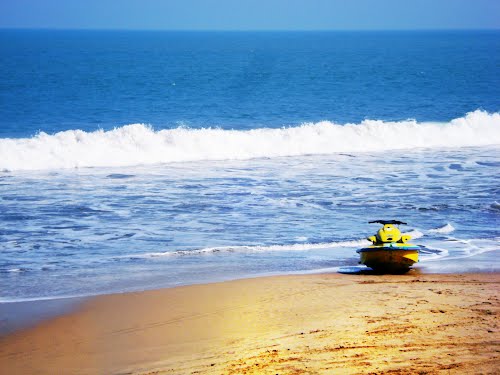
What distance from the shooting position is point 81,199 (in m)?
19.7

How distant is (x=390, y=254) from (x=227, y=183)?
9.98 meters

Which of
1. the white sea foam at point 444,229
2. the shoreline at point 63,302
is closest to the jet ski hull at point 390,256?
the shoreline at point 63,302

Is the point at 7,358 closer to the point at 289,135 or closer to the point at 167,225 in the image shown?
the point at 167,225

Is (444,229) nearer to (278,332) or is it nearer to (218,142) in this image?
(278,332)

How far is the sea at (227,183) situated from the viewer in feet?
45.5

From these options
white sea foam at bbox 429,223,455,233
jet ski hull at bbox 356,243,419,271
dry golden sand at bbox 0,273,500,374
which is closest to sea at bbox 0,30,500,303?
white sea foam at bbox 429,223,455,233

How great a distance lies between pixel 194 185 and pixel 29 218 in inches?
223

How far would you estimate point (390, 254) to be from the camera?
12.8 m

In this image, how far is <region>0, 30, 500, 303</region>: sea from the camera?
45.5 feet

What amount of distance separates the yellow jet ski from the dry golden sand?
623 millimetres

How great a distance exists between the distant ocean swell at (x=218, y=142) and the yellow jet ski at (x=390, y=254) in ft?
49.2

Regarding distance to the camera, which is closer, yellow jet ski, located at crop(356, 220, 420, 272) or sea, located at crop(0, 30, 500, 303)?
yellow jet ski, located at crop(356, 220, 420, 272)

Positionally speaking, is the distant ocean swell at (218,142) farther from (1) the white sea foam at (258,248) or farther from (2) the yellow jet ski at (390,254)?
(2) the yellow jet ski at (390,254)

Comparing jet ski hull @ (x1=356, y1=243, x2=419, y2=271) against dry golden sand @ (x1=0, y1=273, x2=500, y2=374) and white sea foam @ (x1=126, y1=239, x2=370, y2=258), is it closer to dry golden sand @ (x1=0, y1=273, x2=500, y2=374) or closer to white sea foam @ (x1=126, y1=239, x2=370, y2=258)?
dry golden sand @ (x1=0, y1=273, x2=500, y2=374)
